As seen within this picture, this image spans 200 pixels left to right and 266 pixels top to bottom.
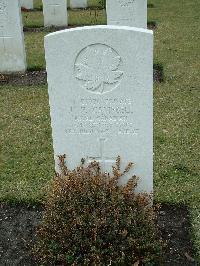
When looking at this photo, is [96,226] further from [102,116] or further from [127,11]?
[127,11]

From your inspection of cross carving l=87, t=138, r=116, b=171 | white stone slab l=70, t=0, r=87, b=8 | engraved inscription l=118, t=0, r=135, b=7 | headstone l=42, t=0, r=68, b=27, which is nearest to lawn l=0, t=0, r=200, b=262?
cross carving l=87, t=138, r=116, b=171

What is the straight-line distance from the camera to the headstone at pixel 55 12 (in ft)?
45.5

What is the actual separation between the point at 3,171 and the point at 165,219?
2028 mm

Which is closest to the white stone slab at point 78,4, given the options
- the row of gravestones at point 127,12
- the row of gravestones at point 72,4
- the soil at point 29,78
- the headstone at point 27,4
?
the row of gravestones at point 72,4

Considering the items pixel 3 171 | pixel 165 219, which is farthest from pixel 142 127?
pixel 3 171

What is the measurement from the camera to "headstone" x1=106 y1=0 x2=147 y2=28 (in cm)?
978

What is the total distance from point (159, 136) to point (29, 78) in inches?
143

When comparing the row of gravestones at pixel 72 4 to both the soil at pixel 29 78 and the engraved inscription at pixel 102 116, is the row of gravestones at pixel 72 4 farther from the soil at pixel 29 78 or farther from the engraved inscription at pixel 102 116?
the engraved inscription at pixel 102 116

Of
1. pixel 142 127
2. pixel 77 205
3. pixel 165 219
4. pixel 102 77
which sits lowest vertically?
pixel 165 219

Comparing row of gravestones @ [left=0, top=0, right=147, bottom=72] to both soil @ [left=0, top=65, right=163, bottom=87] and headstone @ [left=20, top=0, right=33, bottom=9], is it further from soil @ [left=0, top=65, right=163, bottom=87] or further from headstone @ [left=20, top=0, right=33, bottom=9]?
headstone @ [left=20, top=0, right=33, bottom=9]

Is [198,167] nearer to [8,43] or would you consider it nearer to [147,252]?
[147,252]

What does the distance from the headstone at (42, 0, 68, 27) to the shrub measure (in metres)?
10.5

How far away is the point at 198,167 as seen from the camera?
5641 mm

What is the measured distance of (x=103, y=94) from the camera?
4016 mm
